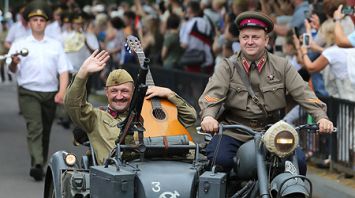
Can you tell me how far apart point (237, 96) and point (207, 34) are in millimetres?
11280

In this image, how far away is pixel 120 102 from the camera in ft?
28.8

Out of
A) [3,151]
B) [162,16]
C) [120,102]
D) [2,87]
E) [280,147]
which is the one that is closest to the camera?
[280,147]

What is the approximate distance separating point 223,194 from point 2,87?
71.8ft

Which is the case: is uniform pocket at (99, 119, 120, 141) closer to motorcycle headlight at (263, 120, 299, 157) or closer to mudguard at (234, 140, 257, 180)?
mudguard at (234, 140, 257, 180)

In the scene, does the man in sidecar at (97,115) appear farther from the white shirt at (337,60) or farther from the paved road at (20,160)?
the white shirt at (337,60)

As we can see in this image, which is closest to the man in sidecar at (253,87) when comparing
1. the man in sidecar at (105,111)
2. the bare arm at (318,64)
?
the man in sidecar at (105,111)

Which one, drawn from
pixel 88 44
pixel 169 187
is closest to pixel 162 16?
pixel 88 44

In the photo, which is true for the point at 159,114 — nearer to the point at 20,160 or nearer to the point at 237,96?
the point at 237,96

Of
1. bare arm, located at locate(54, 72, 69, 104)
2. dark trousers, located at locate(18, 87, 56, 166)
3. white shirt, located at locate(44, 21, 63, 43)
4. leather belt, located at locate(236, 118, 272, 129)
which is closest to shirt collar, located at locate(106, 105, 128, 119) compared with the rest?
leather belt, located at locate(236, 118, 272, 129)

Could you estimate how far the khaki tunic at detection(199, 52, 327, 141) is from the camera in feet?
26.7

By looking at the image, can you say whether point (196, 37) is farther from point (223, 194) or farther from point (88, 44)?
point (223, 194)

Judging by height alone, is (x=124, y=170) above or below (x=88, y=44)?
below

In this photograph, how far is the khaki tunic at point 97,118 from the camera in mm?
8625

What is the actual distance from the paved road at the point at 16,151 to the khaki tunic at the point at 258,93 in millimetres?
4132
